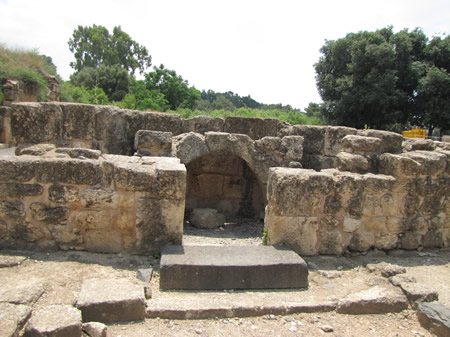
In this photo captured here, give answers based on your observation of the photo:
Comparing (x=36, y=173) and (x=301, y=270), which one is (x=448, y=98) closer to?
(x=301, y=270)

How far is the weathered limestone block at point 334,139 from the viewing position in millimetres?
6340

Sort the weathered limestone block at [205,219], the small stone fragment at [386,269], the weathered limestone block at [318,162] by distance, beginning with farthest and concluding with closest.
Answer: the weathered limestone block at [205,219] < the weathered limestone block at [318,162] < the small stone fragment at [386,269]

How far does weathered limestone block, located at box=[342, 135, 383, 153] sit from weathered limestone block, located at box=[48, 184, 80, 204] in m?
3.11

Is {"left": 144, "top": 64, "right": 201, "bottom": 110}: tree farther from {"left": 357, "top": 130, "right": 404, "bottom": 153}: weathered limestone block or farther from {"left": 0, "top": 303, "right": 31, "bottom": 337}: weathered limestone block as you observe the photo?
{"left": 0, "top": 303, "right": 31, "bottom": 337}: weathered limestone block

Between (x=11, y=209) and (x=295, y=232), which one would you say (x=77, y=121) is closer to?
(x=11, y=209)

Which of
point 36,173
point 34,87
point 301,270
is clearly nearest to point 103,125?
point 36,173

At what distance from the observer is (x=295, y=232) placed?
3.49 m

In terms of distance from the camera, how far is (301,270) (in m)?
3.02

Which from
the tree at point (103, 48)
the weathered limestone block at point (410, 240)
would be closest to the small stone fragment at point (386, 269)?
the weathered limestone block at point (410, 240)

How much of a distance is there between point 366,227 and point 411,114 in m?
19.5

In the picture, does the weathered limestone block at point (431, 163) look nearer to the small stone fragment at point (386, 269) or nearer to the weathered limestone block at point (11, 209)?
the small stone fragment at point (386, 269)

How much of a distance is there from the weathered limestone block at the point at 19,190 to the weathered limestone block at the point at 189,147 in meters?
Answer: 3.15

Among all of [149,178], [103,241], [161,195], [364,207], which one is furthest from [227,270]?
[364,207]

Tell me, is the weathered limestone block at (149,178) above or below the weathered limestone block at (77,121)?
below
